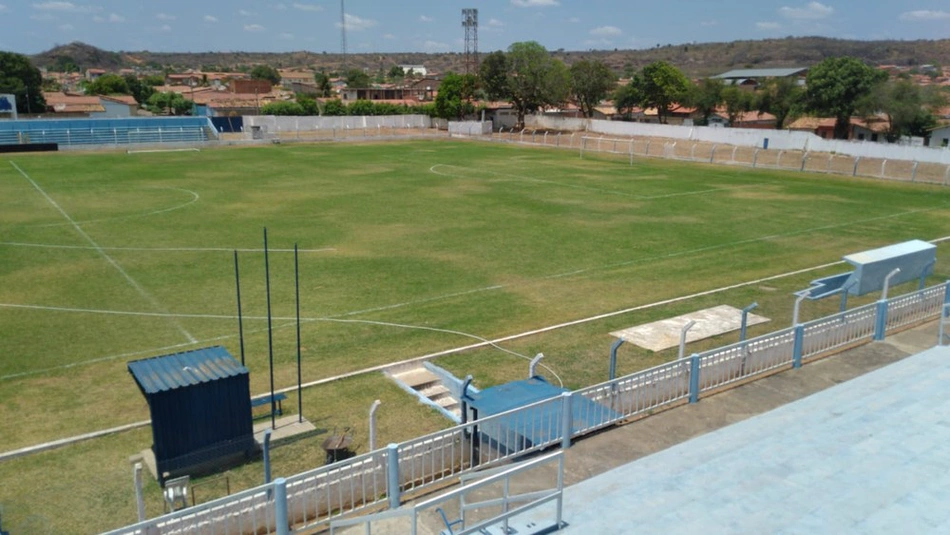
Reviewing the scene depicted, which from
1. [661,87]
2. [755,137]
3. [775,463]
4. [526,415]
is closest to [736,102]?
[661,87]

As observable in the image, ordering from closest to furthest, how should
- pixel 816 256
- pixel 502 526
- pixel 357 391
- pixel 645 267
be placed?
pixel 502 526
pixel 357 391
pixel 645 267
pixel 816 256

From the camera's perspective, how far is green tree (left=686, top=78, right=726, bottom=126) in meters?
99.4

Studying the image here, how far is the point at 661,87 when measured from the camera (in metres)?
98.4

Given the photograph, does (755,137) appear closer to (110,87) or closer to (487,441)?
(487,441)

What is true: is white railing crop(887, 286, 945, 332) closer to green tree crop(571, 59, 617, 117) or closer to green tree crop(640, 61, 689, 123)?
green tree crop(571, 59, 617, 117)

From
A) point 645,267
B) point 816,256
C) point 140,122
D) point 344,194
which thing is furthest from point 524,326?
point 140,122

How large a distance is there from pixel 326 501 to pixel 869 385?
9060 millimetres

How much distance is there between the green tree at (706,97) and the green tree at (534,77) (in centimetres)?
1921

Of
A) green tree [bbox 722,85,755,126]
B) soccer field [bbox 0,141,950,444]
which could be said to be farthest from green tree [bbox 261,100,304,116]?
green tree [bbox 722,85,755,126]

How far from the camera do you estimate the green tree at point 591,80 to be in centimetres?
9575

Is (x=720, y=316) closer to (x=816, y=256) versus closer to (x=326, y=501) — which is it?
(x=816, y=256)

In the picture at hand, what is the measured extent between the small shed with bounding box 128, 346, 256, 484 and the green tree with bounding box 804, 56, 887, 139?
79590 millimetres

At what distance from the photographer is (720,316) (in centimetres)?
1898

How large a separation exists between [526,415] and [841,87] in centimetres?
7862
